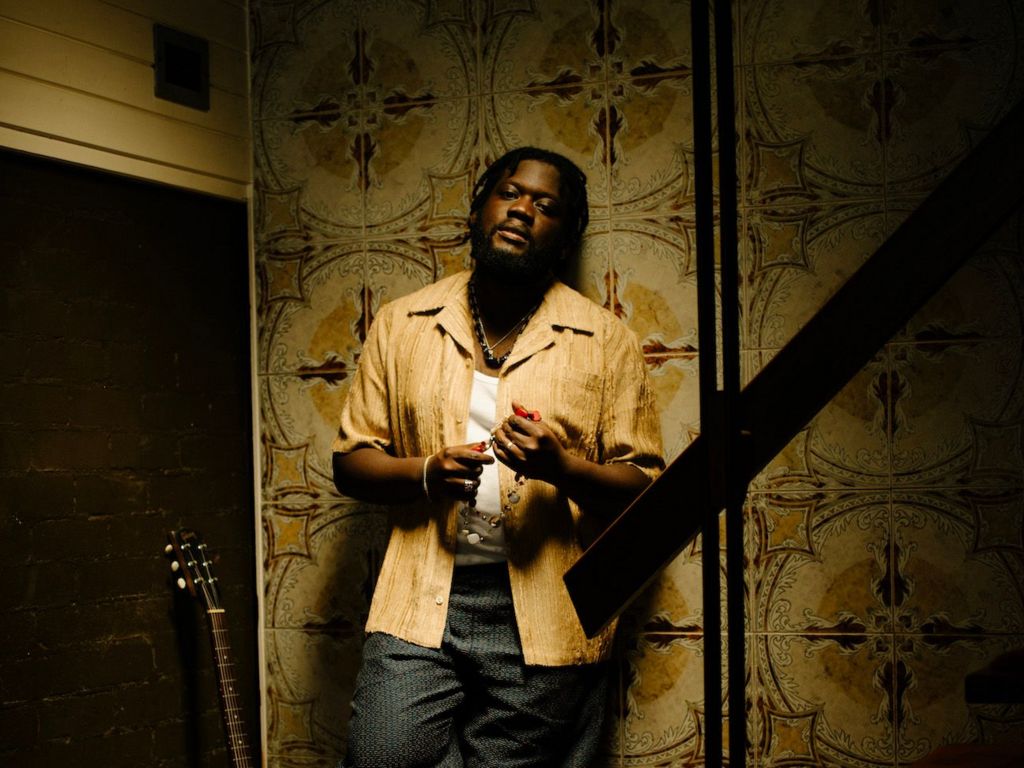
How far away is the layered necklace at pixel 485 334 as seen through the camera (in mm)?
2119

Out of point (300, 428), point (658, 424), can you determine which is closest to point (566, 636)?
point (658, 424)

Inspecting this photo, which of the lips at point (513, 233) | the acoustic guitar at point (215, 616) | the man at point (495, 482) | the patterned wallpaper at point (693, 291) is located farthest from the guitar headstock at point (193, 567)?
the lips at point (513, 233)

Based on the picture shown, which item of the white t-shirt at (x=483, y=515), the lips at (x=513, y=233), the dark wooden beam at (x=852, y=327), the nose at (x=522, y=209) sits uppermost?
the nose at (x=522, y=209)

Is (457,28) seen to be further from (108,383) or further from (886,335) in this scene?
(886,335)

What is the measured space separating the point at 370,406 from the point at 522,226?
0.49m

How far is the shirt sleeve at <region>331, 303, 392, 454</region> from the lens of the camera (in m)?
2.14

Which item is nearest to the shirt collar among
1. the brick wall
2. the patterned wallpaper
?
the patterned wallpaper

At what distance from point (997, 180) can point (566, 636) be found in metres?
1.44

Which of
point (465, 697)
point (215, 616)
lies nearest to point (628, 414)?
point (465, 697)

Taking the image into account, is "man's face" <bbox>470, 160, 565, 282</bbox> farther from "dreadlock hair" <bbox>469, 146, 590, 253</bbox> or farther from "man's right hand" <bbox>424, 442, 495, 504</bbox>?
"man's right hand" <bbox>424, 442, 495, 504</bbox>

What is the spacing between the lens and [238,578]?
2.61 meters

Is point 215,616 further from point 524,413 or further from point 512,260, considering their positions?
point 512,260

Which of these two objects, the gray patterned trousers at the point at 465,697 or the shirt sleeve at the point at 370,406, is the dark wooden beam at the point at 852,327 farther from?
the shirt sleeve at the point at 370,406

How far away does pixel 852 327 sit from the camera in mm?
740
